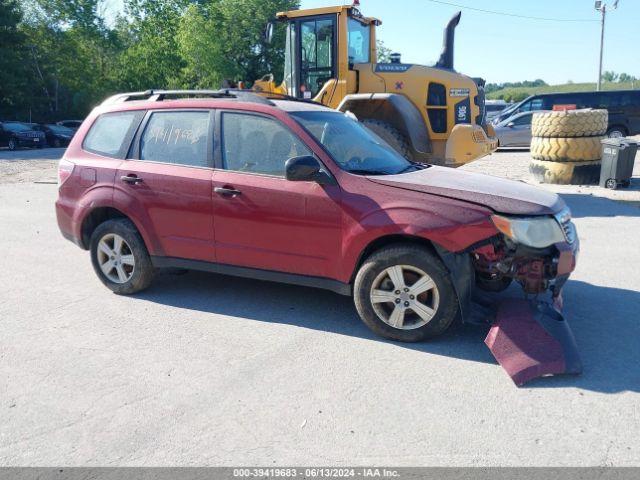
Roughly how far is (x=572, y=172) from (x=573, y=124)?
1085 mm

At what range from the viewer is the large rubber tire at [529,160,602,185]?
11.7 m

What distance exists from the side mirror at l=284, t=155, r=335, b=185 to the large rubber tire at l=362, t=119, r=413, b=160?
17.6 feet

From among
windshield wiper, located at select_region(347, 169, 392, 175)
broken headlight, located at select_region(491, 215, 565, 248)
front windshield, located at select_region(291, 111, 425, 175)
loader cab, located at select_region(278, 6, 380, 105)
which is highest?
loader cab, located at select_region(278, 6, 380, 105)

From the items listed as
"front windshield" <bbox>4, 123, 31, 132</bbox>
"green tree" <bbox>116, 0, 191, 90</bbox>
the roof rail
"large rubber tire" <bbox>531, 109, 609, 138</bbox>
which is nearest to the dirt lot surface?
the roof rail

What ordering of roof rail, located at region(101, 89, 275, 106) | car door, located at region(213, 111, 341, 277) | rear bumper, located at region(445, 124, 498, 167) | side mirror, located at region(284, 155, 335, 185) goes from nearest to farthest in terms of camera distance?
side mirror, located at region(284, 155, 335, 185) < car door, located at region(213, 111, 341, 277) < roof rail, located at region(101, 89, 275, 106) < rear bumper, located at region(445, 124, 498, 167)

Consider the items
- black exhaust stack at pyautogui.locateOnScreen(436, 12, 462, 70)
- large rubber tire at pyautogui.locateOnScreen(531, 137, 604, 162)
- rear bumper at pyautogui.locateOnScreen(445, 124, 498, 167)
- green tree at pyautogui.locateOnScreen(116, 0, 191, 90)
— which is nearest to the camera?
rear bumper at pyautogui.locateOnScreen(445, 124, 498, 167)

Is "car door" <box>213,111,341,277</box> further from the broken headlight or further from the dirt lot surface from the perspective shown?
the broken headlight

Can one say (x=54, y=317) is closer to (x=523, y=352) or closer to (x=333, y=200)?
(x=333, y=200)

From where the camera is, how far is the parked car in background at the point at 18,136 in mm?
28172

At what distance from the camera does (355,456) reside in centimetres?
286

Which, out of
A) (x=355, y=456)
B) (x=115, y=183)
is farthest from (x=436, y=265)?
(x=115, y=183)

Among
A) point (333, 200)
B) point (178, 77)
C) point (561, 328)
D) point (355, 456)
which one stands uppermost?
point (178, 77)

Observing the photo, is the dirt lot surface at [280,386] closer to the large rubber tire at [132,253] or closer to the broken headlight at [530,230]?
the large rubber tire at [132,253]

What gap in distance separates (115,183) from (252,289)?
1651 millimetres
